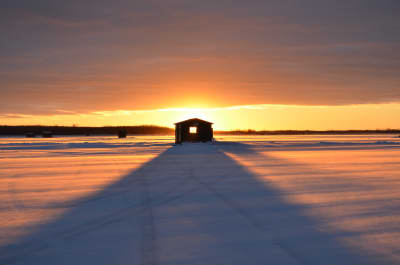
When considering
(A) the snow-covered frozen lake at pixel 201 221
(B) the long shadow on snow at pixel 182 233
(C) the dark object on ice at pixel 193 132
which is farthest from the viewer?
(C) the dark object on ice at pixel 193 132

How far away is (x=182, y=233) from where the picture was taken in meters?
6.43

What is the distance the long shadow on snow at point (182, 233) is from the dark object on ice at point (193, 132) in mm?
33559

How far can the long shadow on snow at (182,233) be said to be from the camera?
17.2 feet

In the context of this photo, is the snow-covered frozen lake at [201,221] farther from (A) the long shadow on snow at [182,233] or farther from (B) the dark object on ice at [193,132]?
(B) the dark object on ice at [193,132]

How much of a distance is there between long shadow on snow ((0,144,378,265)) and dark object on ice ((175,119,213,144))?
3356 centimetres

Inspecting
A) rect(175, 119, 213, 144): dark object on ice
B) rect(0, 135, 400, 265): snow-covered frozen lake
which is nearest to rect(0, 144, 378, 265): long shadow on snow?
rect(0, 135, 400, 265): snow-covered frozen lake

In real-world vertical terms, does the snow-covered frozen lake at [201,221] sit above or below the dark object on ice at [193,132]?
below

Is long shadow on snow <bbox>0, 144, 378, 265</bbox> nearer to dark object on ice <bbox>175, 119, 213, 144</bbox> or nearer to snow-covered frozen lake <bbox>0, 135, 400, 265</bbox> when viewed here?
snow-covered frozen lake <bbox>0, 135, 400, 265</bbox>

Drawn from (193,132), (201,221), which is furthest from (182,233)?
(193,132)

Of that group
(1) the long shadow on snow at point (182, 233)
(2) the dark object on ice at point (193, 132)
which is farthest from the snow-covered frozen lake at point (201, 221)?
(2) the dark object on ice at point (193, 132)

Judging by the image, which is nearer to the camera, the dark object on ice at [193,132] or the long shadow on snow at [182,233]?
the long shadow on snow at [182,233]

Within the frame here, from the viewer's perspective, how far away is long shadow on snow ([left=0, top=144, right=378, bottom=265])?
207 inches

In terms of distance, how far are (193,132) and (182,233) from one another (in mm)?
39775

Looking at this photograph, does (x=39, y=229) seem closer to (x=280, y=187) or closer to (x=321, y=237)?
(x=321, y=237)
